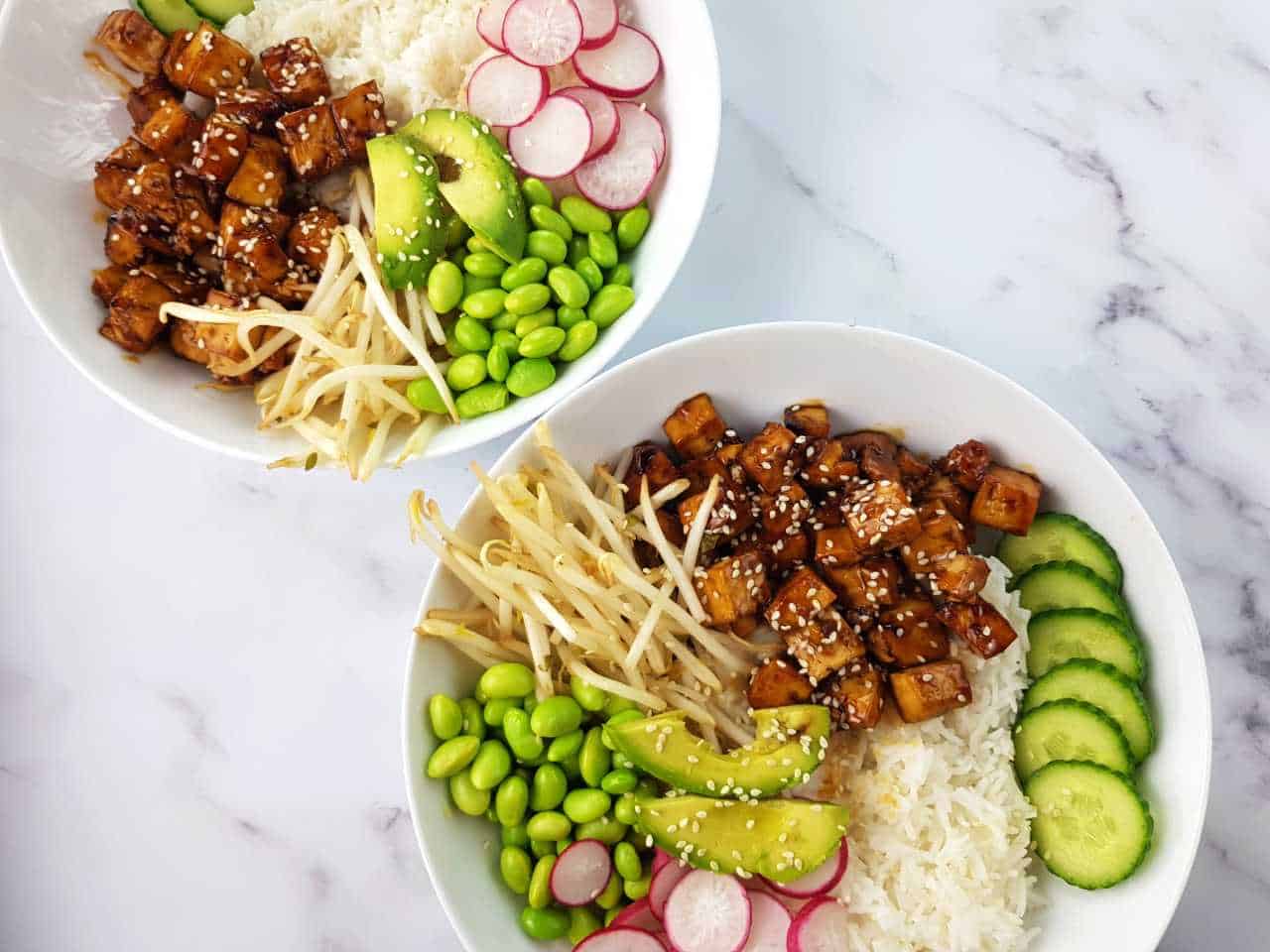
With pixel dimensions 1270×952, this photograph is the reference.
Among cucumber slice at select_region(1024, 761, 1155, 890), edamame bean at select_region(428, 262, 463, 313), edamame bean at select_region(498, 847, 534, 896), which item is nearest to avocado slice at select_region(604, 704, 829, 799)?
edamame bean at select_region(498, 847, 534, 896)

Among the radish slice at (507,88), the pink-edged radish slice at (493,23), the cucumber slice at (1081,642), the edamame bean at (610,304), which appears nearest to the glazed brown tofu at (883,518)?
the cucumber slice at (1081,642)

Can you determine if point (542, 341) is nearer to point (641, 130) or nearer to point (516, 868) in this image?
point (641, 130)

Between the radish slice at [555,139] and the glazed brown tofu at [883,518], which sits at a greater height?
the radish slice at [555,139]

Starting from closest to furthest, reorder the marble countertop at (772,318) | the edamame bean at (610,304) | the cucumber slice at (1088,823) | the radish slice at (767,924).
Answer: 1. the cucumber slice at (1088,823)
2. the radish slice at (767,924)
3. the edamame bean at (610,304)
4. the marble countertop at (772,318)

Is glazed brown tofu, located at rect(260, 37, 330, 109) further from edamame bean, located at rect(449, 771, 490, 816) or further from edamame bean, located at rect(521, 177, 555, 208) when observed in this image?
edamame bean, located at rect(449, 771, 490, 816)

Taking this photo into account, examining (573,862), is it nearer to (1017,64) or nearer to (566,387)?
(566,387)

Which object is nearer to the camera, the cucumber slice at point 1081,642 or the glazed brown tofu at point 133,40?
the cucumber slice at point 1081,642

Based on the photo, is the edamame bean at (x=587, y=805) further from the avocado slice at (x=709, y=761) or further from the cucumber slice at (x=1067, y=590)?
the cucumber slice at (x=1067, y=590)

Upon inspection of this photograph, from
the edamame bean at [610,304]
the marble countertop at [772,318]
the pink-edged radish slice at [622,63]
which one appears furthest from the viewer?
the marble countertop at [772,318]
